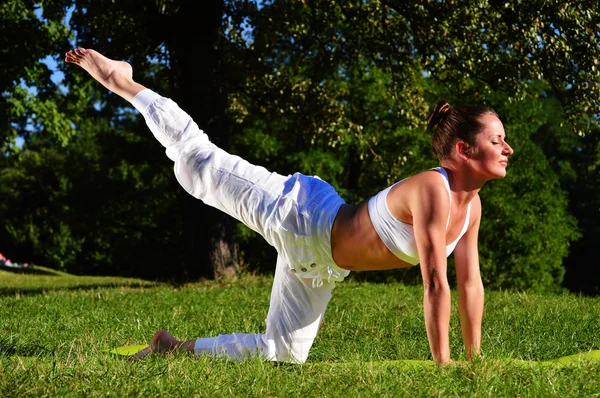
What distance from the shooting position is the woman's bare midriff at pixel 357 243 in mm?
4008

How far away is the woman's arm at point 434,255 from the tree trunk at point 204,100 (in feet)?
26.8

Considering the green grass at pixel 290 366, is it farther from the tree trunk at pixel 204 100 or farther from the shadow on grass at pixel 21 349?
the tree trunk at pixel 204 100

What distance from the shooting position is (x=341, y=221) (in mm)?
4098

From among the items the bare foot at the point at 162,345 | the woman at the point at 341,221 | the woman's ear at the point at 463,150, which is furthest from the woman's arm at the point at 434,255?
the bare foot at the point at 162,345

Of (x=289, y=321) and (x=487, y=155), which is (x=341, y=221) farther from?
(x=487, y=155)

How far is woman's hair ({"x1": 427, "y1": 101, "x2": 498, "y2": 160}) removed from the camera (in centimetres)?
400

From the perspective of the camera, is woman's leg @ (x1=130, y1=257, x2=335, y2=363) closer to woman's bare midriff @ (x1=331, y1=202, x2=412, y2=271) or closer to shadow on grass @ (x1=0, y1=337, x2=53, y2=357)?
woman's bare midriff @ (x1=331, y1=202, x2=412, y2=271)

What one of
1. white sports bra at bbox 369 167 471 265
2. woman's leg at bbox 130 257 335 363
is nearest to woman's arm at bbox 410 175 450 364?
white sports bra at bbox 369 167 471 265

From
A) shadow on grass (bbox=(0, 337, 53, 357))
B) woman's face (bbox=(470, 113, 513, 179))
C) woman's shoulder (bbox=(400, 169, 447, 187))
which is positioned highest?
woman's face (bbox=(470, 113, 513, 179))

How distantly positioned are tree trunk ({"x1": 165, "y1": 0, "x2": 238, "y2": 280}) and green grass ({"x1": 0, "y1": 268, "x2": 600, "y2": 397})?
4.73 feet

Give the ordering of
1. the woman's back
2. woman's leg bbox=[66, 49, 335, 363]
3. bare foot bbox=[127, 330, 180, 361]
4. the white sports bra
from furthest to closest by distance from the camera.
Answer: bare foot bbox=[127, 330, 180, 361], woman's leg bbox=[66, 49, 335, 363], the white sports bra, the woman's back

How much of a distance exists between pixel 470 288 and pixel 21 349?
9.98ft

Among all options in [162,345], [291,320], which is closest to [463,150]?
[291,320]

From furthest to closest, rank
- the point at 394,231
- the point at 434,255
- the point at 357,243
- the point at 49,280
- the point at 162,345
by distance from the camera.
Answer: the point at 49,280
the point at 162,345
the point at 357,243
the point at 394,231
the point at 434,255
